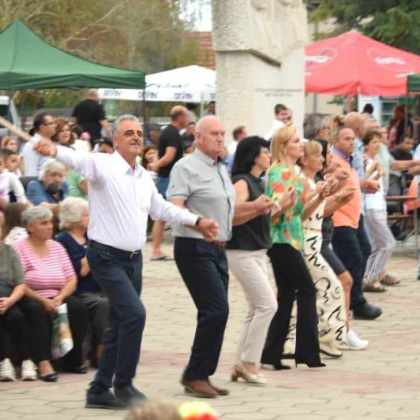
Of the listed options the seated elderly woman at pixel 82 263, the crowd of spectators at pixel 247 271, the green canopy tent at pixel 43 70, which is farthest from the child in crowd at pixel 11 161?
the green canopy tent at pixel 43 70

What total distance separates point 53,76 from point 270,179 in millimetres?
9833

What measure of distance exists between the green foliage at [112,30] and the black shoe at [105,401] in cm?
3513

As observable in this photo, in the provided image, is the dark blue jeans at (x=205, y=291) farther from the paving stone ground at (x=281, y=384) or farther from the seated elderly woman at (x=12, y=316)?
the seated elderly woman at (x=12, y=316)

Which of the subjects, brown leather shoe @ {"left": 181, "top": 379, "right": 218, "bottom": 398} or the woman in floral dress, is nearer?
brown leather shoe @ {"left": 181, "top": 379, "right": 218, "bottom": 398}

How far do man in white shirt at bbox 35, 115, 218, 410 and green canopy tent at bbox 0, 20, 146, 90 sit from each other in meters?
10.6

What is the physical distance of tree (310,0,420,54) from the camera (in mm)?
30031

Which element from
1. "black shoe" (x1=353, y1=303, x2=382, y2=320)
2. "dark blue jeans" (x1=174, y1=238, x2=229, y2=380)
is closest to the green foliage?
"black shoe" (x1=353, y1=303, x2=382, y2=320)

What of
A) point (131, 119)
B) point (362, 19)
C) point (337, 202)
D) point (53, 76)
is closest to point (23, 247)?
point (131, 119)

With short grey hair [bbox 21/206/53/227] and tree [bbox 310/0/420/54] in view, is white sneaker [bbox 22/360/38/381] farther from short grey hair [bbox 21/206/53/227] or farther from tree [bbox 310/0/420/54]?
tree [bbox 310/0/420/54]

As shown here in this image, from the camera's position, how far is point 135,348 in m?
7.68

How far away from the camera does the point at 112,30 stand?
169 ft

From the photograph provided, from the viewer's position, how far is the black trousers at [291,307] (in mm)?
9117

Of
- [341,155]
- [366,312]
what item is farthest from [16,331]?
[366,312]

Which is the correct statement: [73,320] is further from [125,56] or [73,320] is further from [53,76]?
[125,56]
